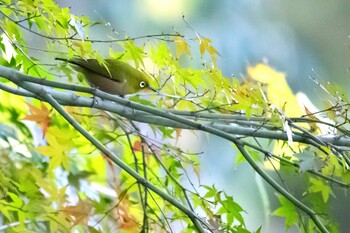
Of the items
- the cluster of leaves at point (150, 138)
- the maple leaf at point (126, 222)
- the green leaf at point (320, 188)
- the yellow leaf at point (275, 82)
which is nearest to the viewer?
the cluster of leaves at point (150, 138)

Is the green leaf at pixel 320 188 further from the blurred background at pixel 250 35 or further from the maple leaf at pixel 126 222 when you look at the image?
the blurred background at pixel 250 35

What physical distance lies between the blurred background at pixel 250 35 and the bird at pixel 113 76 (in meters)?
0.52

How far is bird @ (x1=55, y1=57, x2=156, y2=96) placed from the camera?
0.82m

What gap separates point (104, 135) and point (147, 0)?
1.77 ft

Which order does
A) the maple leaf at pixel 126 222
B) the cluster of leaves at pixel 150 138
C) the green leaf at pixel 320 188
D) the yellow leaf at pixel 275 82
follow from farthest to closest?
1. the yellow leaf at pixel 275 82
2. the maple leaf at pixel 126 222
3. the green leaf at pixel 320 188
4. the cluster of leaves at pixel 150 138

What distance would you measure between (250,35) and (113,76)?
2.18 feet

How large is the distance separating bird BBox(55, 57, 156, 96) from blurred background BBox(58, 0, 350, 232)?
0.52m

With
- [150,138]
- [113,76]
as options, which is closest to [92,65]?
[113,76]

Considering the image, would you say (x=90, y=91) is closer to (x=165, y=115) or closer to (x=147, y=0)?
(x=165, y=115)

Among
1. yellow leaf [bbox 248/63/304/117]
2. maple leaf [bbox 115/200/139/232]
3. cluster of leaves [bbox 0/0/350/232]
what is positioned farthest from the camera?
yellow leaf [bbox 248/63/304/117]

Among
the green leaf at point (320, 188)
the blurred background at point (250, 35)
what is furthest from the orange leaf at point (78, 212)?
the blurred background at point (250, 35)

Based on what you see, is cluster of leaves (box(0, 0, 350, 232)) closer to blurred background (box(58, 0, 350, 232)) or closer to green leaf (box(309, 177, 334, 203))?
green leaf (box(309, 177, 334, 203))

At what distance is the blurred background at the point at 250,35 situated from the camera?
135cm

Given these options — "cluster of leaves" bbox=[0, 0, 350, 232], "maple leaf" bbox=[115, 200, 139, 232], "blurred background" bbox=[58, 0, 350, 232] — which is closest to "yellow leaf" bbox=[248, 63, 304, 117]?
"blurred background" bbox=[58, 0, 350, 232]
